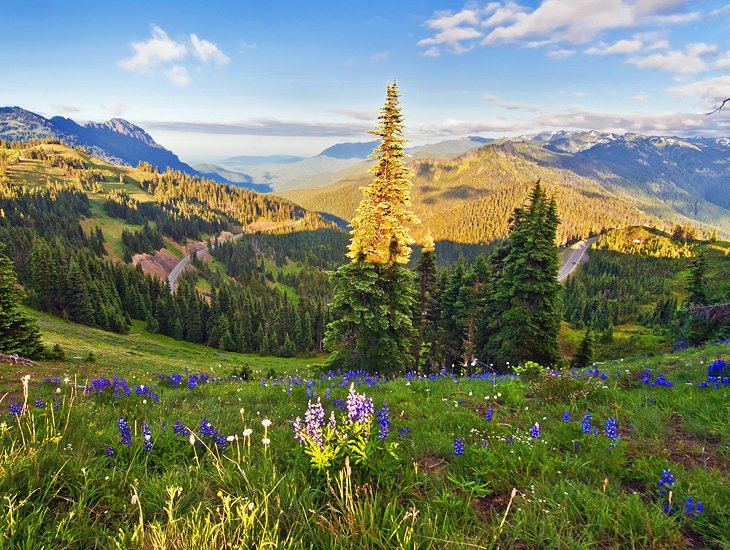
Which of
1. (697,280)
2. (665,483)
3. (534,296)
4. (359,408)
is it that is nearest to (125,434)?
(359,408)

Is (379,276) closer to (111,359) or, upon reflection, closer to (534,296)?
(534,296)

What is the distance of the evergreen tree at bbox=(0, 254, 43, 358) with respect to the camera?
19141mm

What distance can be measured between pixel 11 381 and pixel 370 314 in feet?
50.0

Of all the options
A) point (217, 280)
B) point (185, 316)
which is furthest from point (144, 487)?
point (217, 280)

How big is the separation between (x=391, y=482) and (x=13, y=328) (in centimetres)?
2742

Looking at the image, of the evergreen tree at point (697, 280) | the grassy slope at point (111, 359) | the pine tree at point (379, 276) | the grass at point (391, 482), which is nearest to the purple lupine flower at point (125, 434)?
the grass at point (391, 482)

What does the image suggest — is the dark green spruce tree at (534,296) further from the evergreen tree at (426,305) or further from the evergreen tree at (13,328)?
the evergreen tree at (13,328)

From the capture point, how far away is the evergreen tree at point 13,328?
19141 mm

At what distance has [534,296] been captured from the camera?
94.1 ft

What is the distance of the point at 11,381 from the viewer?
9.59m

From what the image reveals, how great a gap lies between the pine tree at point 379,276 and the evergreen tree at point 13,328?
16570mm

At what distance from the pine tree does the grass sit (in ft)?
49.4

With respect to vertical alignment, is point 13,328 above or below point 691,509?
below

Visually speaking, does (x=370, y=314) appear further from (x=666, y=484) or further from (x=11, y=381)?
(x=666, y=484)
